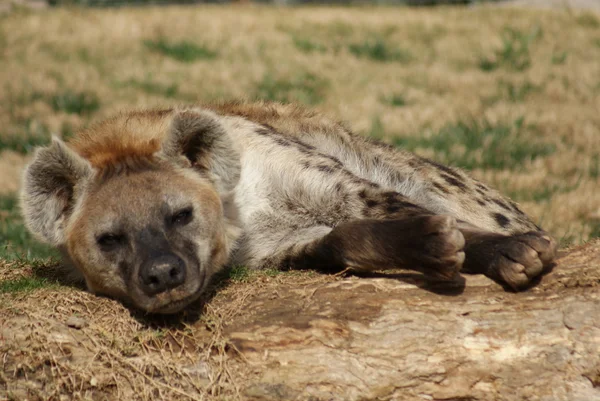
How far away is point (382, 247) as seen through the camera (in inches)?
128

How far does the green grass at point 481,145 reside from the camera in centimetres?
707

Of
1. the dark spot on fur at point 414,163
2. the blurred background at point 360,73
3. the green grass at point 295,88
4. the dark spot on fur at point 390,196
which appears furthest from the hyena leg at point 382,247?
the green grass at point 295,88

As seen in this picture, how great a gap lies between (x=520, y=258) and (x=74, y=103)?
255 inches

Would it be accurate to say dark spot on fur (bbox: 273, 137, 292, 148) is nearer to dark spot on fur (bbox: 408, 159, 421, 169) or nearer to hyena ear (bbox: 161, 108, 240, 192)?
hyena ear (bbox: 161, 108, 240, 192)

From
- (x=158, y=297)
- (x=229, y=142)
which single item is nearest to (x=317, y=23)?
(x=229, y=142)

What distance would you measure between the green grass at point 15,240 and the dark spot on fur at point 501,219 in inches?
92.8

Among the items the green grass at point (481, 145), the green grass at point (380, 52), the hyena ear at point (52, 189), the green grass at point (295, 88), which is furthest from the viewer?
the green grass at point (380, 52)

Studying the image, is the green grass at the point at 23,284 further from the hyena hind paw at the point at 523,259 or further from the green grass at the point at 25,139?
the green grass at the point at 25,139

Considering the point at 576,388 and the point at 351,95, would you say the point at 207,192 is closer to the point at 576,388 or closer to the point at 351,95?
the point at 576,388

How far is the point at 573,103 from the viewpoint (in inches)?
333

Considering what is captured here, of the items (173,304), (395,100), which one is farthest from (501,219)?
(395,100)

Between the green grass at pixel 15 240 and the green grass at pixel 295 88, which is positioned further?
the green grass at pixel 295 88

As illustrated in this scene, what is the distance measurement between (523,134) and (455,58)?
2.53 metres

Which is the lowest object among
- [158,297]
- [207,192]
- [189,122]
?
[158,297]
